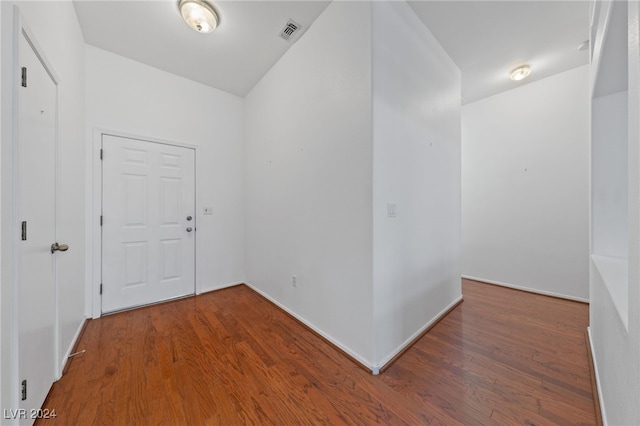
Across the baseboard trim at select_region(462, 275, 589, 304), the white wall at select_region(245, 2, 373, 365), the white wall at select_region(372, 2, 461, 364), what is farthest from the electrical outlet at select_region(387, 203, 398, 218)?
the baseboard trim at select_region(462, 275, 589, 304)

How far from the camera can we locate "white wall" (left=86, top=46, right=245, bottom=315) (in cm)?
259

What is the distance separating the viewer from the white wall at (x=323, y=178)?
5.74ft

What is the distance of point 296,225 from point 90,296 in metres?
2.34

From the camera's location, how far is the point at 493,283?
3.52m

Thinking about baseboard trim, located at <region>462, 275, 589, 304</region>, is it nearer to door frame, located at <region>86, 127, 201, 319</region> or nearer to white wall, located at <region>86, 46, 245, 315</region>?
white wall, located at <region>86, 46, 245, 315</region>

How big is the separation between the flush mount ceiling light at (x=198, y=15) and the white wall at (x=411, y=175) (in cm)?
149

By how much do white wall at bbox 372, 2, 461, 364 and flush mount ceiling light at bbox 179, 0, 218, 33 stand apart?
58.6 inches

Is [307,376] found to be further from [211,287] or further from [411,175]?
[211,287]

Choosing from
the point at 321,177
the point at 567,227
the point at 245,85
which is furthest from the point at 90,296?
the point at 567,227

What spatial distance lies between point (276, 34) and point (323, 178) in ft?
5.37

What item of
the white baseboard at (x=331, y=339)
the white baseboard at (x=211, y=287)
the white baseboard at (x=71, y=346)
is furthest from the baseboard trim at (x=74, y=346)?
the white baseboard at (x=331, y=339)

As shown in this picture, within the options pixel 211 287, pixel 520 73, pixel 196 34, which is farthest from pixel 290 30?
pixel 211 287

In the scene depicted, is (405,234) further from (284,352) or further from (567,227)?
(567,227)

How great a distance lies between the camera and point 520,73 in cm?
291
